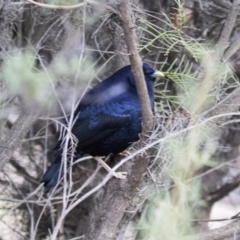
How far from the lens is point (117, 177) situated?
3.39m

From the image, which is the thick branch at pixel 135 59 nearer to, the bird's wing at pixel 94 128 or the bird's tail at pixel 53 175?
the bird's wing at pixel 94 128

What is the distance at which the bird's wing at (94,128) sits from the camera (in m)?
3.77

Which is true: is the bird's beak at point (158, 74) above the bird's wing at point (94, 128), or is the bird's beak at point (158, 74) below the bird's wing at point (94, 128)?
above

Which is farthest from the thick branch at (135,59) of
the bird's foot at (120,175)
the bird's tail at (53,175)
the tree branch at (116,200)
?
the bird's tail at (53,175)

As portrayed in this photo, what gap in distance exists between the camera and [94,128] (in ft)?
12.5

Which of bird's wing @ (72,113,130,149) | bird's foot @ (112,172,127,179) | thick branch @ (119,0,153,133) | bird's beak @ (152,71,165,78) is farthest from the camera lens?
bird's wing @ (72,113,130,149)

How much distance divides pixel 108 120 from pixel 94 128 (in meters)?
0.09

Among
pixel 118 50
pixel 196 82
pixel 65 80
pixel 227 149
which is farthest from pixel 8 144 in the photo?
pixel 227 149

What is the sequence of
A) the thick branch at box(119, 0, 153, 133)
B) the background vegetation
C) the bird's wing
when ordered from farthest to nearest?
the bird's wing, the background vegetation, the thick branch at box(119, 0, 153, 133)

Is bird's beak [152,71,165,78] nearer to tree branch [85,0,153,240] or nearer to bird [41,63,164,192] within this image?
bird [41,63,164,192]

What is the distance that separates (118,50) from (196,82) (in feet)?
1.60

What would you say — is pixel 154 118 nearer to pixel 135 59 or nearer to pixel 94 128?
pixel 135 59

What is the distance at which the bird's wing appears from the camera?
12.4 feet

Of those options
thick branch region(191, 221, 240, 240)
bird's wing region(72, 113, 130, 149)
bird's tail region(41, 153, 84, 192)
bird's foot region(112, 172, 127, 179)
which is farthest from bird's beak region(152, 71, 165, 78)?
thick branch region(191, 221, 240, 240)
